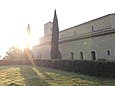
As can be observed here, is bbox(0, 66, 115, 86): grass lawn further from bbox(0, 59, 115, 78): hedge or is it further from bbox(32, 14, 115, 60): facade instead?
bbox(32, 14, 115, 60): facade

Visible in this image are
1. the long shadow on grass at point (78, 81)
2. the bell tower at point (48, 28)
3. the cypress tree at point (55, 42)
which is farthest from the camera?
the bell tower at point (48, 28)

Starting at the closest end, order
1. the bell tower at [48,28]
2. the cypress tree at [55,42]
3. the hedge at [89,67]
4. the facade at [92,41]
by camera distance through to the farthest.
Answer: the hedge at [89,67], the facade at [92,41], the cypress tree at [55,42], the bell tower at [48,28]

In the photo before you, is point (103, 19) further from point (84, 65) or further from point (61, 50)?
point (84, 65)

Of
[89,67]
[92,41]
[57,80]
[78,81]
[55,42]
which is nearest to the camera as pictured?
[78,81]

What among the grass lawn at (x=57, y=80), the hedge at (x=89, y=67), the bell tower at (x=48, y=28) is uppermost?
the bell tower at (x=48, y=28)

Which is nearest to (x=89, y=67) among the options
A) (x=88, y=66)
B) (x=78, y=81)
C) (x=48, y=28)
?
(x=88, y=66)

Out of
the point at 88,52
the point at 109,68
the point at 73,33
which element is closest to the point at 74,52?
the point at 88,52

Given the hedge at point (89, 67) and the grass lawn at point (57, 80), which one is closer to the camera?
the grass lawn at point (57, 80)

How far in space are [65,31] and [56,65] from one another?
759 inches

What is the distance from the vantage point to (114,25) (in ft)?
93.0

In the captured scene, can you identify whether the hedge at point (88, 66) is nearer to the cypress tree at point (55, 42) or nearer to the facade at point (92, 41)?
the cypress tree at point (55, 42)

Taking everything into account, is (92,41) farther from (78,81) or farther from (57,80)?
(78,81)

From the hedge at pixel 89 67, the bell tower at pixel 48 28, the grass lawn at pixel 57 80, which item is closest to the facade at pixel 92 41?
the hedge at pixel 89 67

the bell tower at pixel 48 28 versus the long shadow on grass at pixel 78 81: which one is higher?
the bell tower at pixel 48 28
